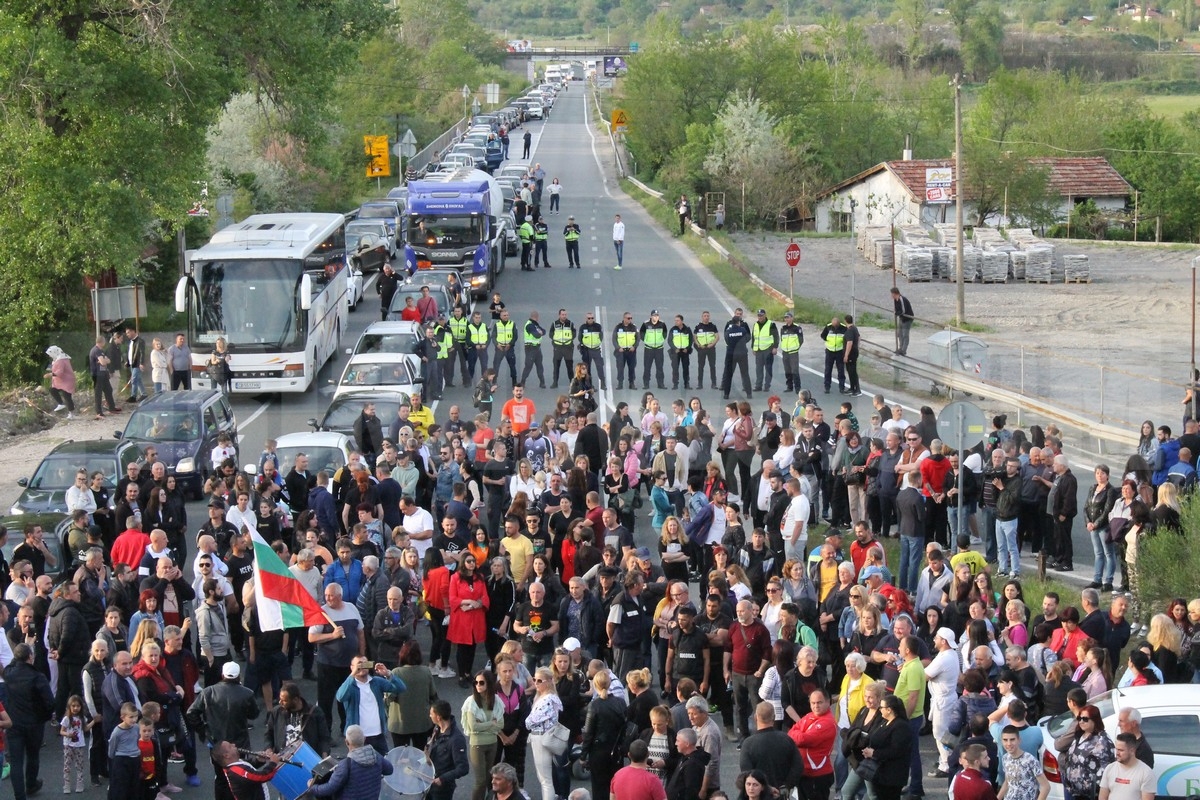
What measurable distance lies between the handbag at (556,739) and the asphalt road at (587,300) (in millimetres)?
1105

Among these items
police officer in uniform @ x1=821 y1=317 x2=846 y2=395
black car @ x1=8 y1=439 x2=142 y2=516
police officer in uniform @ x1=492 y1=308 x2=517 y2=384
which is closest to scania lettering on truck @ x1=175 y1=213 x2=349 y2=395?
police officer in uniform @ x1=492 y1=308 x2=517 y2=384

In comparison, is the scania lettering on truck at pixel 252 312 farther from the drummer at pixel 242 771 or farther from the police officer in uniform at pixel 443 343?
the drummer at pixel 242 771

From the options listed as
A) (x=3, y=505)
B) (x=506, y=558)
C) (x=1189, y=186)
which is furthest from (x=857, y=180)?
(x=506, y=558)

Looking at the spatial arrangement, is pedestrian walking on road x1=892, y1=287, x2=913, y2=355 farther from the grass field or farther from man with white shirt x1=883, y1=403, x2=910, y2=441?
the grass field

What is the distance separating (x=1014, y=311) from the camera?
1671 inches

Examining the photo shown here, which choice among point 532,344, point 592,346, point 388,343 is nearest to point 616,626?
point 592,346

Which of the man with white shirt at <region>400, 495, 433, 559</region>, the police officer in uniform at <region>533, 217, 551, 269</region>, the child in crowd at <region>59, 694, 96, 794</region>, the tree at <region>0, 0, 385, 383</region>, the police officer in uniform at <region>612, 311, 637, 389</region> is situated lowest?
the child in crowd at <region>59, 694, 96, 794</region>

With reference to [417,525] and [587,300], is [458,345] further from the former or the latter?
[417,525]

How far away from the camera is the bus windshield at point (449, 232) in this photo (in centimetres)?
4066

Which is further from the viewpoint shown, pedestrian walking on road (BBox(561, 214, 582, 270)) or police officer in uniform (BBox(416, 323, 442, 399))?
pedestrian walking on road (BBox(561, 214, 582, 270))

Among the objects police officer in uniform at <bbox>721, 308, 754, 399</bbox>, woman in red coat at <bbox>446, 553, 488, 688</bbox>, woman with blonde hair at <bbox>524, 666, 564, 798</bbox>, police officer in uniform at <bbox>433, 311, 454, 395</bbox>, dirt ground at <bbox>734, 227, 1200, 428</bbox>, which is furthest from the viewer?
dirt ground at <bbox>734, 227, 1200, 428</bbox>

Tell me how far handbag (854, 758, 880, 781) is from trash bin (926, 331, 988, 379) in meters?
19.6

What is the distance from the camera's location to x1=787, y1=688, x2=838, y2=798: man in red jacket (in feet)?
36.7

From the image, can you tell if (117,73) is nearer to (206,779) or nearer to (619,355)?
(619,355)
